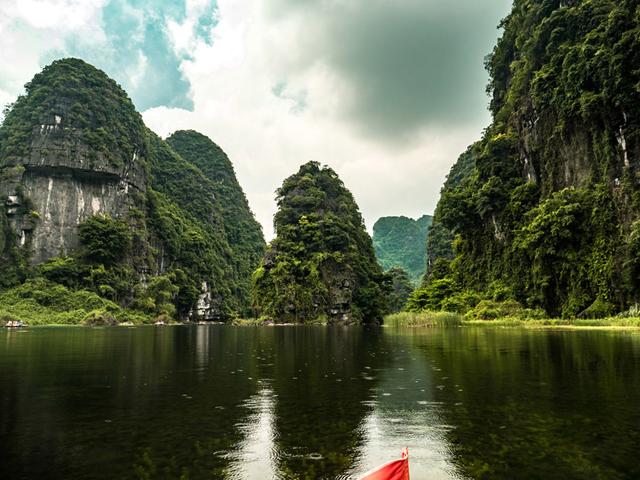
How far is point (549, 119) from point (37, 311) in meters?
68.5

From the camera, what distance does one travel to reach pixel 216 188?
145125 mm

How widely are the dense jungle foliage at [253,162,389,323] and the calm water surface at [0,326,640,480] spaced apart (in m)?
60.2

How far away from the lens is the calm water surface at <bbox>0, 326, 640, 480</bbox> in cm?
465

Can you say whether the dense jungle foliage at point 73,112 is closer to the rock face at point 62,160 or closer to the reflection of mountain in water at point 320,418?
the rock face at point 62,160

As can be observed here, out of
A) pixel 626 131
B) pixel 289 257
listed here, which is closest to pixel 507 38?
pixel 626 131

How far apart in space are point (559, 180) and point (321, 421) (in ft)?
142

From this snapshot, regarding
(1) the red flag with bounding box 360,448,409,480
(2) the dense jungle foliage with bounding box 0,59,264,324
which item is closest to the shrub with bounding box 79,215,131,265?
(2) the dense jungle foliage with bounding box 0,59,264,324

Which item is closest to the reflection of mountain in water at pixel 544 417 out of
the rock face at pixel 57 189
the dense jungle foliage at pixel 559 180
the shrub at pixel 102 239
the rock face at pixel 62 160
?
the dense jungle foliage at pixel 559 180

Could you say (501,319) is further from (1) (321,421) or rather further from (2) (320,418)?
(1) (321,421)

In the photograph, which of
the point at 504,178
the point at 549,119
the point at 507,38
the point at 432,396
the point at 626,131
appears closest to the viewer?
the point at 432,396

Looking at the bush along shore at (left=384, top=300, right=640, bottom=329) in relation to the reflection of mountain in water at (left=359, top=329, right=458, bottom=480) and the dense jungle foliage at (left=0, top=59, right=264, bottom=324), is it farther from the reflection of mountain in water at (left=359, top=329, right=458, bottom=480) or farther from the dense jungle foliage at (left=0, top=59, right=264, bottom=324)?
the dense jungle foliage at (left=0, top=59, right=264, bottom=324)

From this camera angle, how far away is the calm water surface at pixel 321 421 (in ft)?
15.3

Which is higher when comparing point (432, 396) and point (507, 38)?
point (507, 38)

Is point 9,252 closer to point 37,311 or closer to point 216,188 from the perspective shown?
point 37,311
